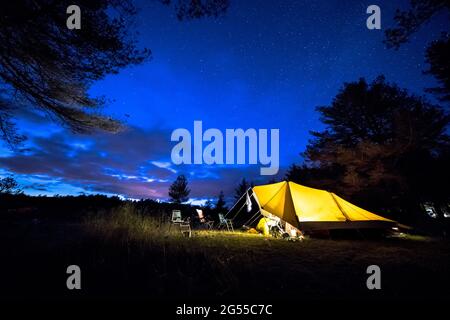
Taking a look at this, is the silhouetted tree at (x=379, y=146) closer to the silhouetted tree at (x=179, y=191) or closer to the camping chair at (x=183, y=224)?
the camping chair at (x=183, y=224)

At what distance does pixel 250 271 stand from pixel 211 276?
70 cm

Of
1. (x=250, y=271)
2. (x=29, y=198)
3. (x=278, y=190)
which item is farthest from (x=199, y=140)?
(x=29, y=198)

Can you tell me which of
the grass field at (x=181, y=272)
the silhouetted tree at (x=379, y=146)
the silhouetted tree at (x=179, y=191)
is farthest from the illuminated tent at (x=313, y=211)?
the silhouetted tree at (x=179, y=191)

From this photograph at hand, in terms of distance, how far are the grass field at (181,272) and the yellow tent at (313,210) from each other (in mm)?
2874

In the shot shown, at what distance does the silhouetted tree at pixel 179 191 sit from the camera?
39.2 metres

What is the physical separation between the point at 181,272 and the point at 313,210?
6380 millimetres

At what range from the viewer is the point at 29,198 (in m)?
15.9

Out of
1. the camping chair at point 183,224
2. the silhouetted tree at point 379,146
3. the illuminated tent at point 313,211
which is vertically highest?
Answer: the silhouetted tree at point 379,146

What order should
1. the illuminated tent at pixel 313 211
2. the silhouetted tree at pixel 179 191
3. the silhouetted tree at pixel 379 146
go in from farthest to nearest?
1. the silhouetted tree at pixel 179 191
2. the silhouetted tree at pixel 379 146
3. the illuminated tent at pixel 313 211

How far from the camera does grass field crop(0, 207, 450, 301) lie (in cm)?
280

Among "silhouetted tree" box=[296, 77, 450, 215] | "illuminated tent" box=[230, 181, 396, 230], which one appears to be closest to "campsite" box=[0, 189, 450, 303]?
"illuminated tent" box=[230, 181, 396, 230]

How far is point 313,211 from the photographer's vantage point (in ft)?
28.2

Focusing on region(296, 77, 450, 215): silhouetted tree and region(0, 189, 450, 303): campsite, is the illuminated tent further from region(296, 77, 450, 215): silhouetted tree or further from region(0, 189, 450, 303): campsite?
region(296, 77, 450, 215): silhouetted tree

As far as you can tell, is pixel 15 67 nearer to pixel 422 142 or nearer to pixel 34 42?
pixel 34 42
